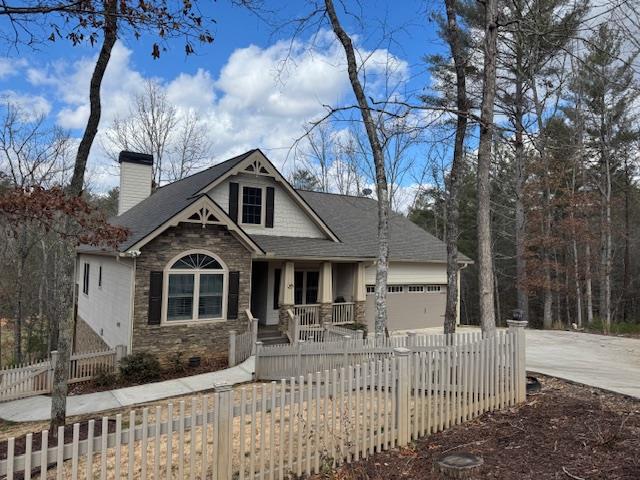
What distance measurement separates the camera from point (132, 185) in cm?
2217

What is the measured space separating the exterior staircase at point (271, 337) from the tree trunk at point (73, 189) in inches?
276

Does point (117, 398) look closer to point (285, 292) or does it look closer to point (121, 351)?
point (121, 351)

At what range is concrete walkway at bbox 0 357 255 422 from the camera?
29.2 ft

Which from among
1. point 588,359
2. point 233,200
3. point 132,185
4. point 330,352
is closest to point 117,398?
point 330,352

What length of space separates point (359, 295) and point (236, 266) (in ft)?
17.6

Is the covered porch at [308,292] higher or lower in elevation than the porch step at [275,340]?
higher

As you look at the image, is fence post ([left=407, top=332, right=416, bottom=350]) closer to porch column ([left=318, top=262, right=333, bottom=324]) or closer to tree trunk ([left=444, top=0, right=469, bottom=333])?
tree trunk ([left=444, top=0, right=469, bottom=333])

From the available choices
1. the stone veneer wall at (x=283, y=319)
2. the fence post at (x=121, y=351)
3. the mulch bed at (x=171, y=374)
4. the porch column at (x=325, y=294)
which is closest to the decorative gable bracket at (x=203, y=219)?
the stone veneer wall at (x=283, y=319)

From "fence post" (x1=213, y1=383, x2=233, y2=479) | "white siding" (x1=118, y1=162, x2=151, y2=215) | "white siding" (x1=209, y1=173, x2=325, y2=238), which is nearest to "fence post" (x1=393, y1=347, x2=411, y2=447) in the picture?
"fence post" (x1=213, y1=383, x2=233, y2=479)

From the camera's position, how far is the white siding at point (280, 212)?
49.3 feet

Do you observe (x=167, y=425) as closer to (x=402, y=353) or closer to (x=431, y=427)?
(x=402, y=353)

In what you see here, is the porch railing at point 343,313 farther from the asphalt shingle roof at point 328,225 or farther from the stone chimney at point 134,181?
the stone chimney at point 134,181

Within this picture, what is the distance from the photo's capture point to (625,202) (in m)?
22.6

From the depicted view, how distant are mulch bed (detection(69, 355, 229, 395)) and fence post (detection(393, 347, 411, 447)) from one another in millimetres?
8321
